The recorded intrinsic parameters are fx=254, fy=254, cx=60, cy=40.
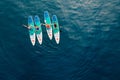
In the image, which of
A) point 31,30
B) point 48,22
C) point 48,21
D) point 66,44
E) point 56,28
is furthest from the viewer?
point 48,21

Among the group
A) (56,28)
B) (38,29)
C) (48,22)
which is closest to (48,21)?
(48,22)

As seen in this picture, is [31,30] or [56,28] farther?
[56,28]

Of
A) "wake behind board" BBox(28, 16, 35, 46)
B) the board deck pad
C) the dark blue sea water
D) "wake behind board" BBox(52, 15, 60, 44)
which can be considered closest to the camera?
the dark blue sea water

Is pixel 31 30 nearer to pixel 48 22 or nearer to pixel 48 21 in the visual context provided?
pixel 48 22

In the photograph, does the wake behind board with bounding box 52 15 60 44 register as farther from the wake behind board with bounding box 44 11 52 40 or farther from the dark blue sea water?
the dark blue sea water

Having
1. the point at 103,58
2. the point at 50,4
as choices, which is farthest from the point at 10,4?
the point at 103,58

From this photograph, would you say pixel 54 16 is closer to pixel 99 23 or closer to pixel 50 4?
pixel 50 4

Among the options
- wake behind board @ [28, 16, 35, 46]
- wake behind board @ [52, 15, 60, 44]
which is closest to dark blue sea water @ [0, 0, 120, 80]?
wake behind board @ [28, 16, 35, 46]

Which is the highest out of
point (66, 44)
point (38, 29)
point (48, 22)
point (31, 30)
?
point (48, 22)
